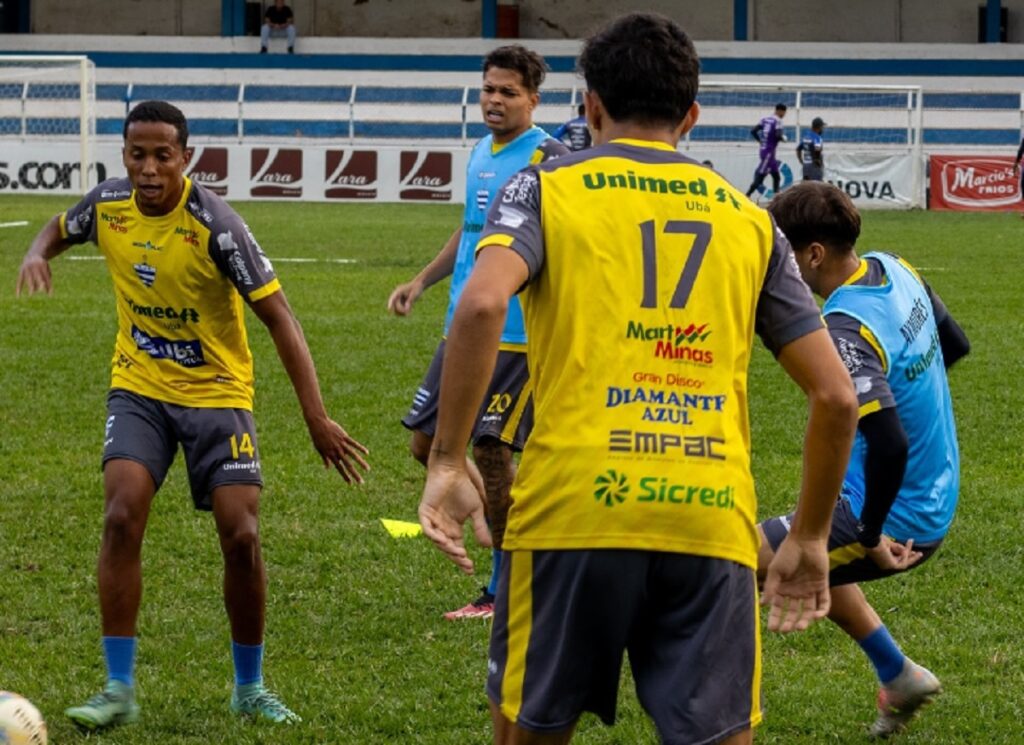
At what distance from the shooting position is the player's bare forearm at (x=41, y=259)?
18.0 ft

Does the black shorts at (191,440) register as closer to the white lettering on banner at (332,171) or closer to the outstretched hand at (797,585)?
the outstretched hand at (797,585)

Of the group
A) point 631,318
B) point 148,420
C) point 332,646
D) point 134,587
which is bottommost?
point 332,646

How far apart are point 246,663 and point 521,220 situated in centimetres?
258

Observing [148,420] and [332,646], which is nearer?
[148,420]

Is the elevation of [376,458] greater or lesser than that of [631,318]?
lesser

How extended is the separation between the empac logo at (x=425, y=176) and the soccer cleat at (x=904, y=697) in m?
30.6

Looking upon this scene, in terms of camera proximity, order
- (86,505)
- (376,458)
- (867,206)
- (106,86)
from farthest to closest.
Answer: (106,86) → (867,206) → (376,458) → (86,505)

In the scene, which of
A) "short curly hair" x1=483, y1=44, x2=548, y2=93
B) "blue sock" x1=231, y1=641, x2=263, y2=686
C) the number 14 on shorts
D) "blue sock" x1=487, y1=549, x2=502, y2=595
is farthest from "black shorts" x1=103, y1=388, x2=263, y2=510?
"short curly hair" x1=483, y1=44, x2=548, y2=93

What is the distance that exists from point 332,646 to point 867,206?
29.5 meters

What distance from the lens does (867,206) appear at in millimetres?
34094

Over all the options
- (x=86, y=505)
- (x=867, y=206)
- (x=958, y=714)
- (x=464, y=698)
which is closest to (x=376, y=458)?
(x=86, y=505)

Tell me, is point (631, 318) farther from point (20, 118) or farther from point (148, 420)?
point (20, 118)

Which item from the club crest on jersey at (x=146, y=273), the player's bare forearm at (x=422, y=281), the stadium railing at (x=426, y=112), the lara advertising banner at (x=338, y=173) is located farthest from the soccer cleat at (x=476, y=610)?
the stadium railing at (x=426, y=112)

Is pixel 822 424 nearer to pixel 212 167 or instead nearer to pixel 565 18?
pixel 212 167
